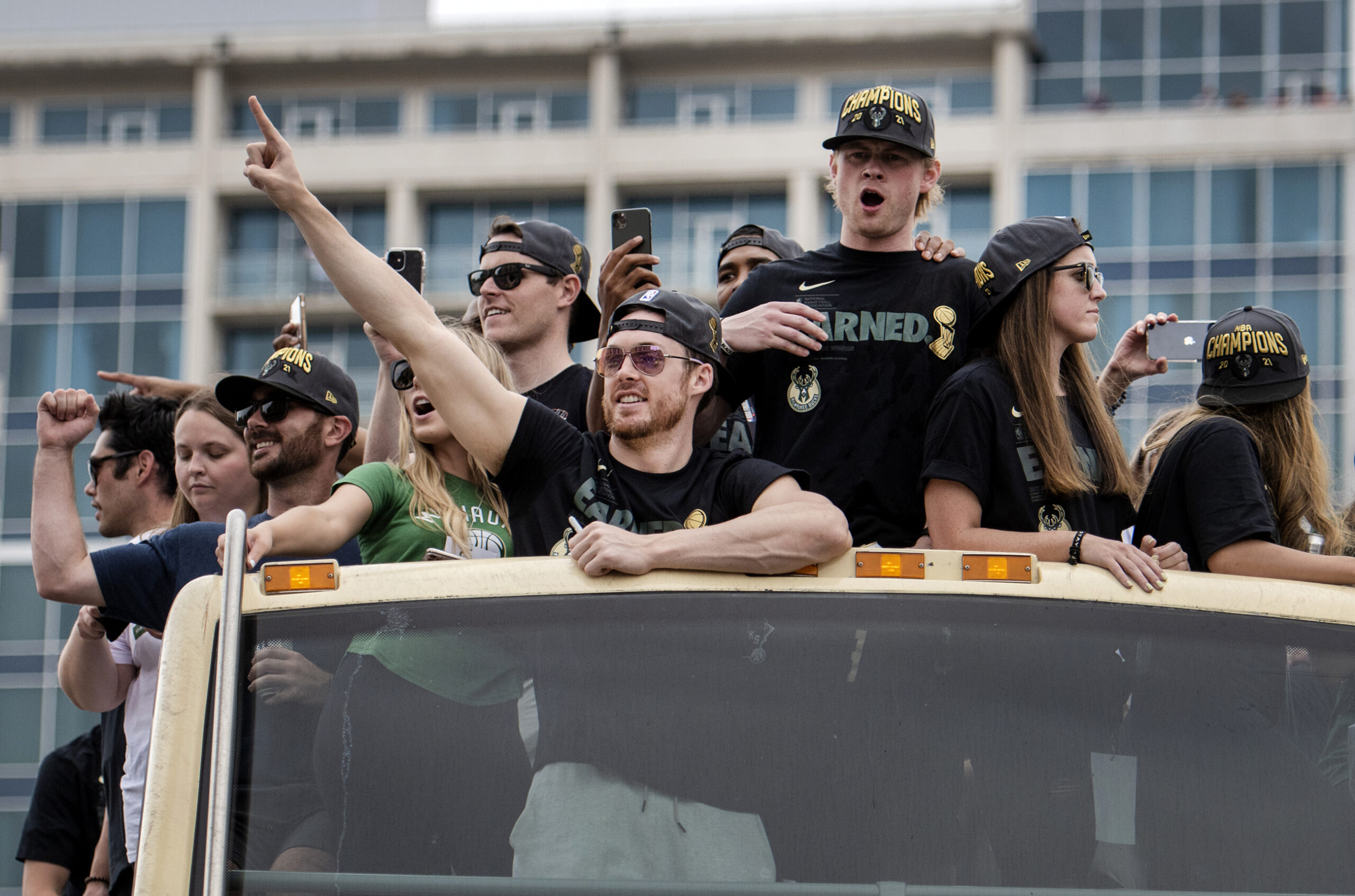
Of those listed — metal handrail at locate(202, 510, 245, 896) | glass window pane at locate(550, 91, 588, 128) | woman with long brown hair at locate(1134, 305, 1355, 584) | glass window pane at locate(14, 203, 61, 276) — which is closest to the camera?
metal handrail at locate(202, 510, 245, 896)

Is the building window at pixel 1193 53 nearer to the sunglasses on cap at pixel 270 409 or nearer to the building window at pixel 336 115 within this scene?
the building window at pixel 336 115

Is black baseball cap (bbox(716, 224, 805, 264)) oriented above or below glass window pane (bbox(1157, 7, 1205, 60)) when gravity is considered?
below

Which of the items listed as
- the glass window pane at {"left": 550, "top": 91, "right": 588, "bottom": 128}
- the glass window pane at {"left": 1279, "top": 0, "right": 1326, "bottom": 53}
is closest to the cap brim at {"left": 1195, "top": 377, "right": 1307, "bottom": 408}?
the glass window pane at {"left": 1279, "top": 0, "right": 1326, "bottom": 53}

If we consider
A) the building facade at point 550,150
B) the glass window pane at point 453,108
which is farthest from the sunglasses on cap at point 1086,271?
the glass window pane at point 453,108

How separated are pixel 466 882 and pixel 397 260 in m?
2.40

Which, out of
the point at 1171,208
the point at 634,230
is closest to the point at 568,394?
the point at 634,230

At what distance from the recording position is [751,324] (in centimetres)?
379

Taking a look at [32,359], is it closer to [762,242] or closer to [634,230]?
[762,242]

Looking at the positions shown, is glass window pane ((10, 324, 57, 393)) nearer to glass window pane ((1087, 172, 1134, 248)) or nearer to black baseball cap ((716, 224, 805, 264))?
glass window pane ((1087, 172, 1134, 248))

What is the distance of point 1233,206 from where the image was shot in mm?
32594

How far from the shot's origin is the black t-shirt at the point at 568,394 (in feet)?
15.1

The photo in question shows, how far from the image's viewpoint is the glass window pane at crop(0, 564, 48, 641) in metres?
32.9

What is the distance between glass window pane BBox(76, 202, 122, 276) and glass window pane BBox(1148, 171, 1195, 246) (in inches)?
A: 906

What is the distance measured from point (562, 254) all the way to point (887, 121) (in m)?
1.36
